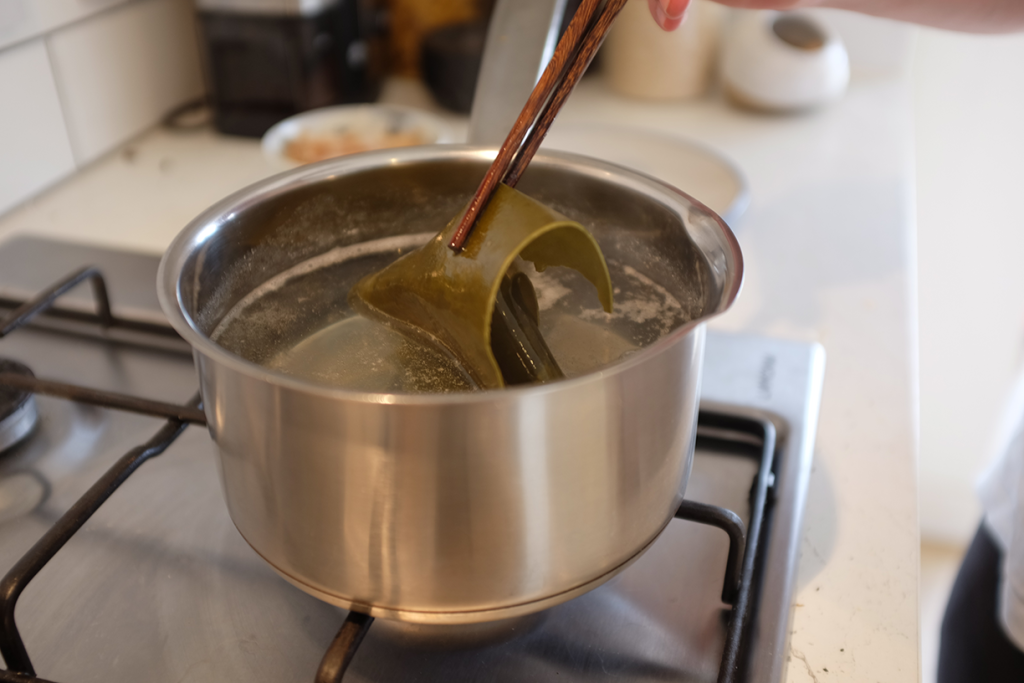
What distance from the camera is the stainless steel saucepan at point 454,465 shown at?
0.27 m

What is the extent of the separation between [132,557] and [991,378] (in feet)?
4.00

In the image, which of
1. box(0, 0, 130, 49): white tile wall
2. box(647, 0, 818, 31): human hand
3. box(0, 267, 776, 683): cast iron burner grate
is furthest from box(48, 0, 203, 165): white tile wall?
box(647, 0, 818, 31): human hand

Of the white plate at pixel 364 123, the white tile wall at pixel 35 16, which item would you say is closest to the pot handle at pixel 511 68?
the white plate at pixel 364 123

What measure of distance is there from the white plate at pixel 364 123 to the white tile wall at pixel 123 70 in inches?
5.9

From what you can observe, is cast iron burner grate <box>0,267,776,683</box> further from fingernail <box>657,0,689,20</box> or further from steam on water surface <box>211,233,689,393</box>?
fingernail <box>657,0,689,20</box>

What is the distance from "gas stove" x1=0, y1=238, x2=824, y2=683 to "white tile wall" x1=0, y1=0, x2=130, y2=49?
296 mm

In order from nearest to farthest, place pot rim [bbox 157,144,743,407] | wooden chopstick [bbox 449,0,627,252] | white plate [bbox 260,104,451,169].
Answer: pot rim [bbox 157,144,743,407], wooden chopstick [bbox 449,0,627,252], white plate [bbox 260,104,451,169]

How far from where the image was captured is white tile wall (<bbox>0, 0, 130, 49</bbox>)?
2.20 ft

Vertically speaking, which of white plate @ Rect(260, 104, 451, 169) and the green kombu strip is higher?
the green kombu strip

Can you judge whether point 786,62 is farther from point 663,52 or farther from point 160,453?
point 160,453

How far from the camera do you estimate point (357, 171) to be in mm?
426

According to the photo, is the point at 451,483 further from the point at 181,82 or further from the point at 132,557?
the point at 181,82

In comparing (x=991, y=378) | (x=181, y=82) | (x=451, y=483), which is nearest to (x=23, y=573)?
(x=451, y=483)


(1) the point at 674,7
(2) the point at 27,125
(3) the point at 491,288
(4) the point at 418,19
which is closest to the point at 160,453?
(3) the point at 491,288
